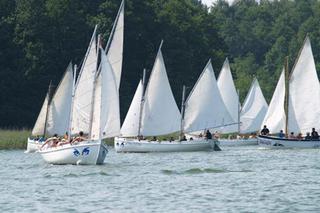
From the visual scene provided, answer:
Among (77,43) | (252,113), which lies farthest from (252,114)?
(77,43)

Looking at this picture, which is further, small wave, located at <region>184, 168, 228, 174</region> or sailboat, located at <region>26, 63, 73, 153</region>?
sailboat, located at <region>26, 63, 73, 153</region>

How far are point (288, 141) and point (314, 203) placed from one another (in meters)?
38.1

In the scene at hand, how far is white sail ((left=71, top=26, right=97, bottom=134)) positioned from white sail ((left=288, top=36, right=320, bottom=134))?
2315cm

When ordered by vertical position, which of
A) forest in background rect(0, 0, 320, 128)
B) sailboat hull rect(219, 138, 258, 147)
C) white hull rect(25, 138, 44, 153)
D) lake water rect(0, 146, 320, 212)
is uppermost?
forest in background rect(0, 0, 320, 128)

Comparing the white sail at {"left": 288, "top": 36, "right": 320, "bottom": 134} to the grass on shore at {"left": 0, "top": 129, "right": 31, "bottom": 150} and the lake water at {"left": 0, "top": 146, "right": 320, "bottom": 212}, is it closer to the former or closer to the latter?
the lake water at {"left": 0, "top": 146, "right": 320, "bottom": 212}

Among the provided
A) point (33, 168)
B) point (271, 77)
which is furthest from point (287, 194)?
point (271, 77)

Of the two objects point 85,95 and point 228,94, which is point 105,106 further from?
point 228,94

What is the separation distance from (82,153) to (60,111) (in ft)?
79.7

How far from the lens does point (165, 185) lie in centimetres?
5531

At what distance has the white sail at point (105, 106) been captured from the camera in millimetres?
65875

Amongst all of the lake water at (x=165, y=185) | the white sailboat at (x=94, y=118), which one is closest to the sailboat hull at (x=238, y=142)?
the lake water at (x=165, y=185)

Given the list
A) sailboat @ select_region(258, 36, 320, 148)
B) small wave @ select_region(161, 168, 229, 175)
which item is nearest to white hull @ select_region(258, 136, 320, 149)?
sailboat @ select_region(258, 36, 320, 148)

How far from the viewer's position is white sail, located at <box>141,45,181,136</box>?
286ft

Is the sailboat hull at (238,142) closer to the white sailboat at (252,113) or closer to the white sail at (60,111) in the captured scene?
the white sailboat at (252,113)
